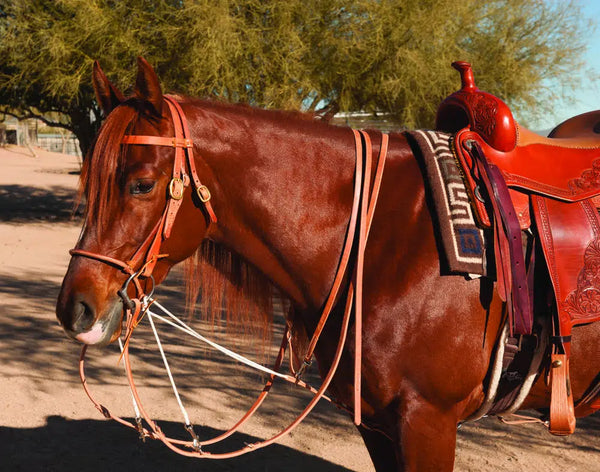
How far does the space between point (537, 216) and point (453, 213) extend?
12.1 inches

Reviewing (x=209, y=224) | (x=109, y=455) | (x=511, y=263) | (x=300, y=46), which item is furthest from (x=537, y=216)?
(x=300, y=46)

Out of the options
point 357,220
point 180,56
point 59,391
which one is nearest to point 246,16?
point 180,56

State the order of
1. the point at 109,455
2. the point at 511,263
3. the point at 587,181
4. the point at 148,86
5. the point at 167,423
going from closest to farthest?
the point at 148,86
the point at 511,263
the point at 587,181
the point at 109,455
the point at 167,423

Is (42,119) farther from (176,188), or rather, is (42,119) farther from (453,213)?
(453,213)

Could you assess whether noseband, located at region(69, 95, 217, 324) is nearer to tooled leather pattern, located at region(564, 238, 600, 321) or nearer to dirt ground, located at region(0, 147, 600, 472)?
dirt ground, located at region(0, 147, 600, 472)

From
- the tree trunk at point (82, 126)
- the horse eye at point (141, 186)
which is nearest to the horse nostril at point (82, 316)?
the horse eye at point (141, 186)

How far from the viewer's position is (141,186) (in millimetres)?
1757

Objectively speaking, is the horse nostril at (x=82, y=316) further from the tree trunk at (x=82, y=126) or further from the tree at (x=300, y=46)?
the tree trunk at (x=82, y=126)

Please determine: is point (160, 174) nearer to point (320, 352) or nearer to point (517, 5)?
point (320, 352)

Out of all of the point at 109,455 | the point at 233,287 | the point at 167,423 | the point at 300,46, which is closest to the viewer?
the point at 233,287

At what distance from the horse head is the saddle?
930 millimetres

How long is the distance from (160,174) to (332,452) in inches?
92.7

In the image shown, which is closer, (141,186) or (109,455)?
(141,186)

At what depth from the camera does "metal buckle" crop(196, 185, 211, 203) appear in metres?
1.80
